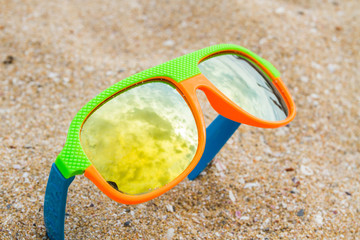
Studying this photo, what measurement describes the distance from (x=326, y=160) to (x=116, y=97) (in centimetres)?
105

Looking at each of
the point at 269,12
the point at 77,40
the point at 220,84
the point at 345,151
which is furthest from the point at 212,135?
the point at 269,12

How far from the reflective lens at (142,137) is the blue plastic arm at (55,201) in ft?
0.29

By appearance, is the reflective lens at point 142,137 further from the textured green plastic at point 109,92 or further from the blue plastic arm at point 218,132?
the blue plastic arm at point 218,132

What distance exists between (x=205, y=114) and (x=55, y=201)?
90 cm

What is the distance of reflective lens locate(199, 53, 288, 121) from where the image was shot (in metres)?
1.10

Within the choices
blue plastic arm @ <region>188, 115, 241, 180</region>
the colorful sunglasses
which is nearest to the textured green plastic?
the colorful sunglasses

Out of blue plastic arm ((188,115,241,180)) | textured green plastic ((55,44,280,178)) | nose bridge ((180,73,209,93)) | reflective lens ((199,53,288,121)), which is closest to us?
textured green plastic ((55,44,280,178))

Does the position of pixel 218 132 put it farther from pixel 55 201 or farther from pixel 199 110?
pixel 55 201

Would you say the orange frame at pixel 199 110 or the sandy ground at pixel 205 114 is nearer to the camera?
the orange frame at pixel 199 110

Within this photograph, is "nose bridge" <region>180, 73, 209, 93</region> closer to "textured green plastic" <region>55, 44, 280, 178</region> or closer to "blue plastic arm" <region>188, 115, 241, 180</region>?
"textured green plastic" <region>55, 44, 280, 178</region>

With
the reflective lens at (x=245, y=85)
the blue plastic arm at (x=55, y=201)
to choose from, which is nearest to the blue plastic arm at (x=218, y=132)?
the reflective lens at (x=245, y=85)

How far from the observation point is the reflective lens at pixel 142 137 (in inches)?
34.1

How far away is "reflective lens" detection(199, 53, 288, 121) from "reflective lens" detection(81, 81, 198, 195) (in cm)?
18

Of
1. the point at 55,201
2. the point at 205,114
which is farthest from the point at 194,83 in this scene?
the point at 205,114
